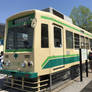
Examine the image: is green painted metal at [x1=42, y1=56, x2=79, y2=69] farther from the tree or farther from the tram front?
the tree

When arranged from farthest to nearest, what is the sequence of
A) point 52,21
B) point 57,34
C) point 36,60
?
point 57,34 → point 52,21 → point 36,60

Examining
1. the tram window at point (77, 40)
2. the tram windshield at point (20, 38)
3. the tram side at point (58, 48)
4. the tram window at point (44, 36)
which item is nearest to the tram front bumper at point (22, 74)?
the tram side at point (58, 48)

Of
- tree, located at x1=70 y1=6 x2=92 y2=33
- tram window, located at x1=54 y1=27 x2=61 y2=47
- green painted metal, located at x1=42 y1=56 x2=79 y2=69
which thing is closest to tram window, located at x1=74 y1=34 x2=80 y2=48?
green painted metal, located at x1=42 y1=56 x2=79 y2=69

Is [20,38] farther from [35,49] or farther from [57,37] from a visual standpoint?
[57,37]

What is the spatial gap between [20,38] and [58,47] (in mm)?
1680

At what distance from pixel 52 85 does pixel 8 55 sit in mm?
2214

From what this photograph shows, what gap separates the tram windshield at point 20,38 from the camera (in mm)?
4558

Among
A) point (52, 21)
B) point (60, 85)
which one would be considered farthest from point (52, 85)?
point (52, 21)

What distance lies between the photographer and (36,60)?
14.0 ft

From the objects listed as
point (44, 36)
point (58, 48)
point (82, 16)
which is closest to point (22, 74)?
point (44, 36)

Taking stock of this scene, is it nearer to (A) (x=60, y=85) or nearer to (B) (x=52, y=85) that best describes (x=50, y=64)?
(B) (x=52, y=85)

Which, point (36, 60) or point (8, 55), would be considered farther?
point (8, 55)

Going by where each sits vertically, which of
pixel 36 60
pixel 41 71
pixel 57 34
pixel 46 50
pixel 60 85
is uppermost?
pixel 57 34

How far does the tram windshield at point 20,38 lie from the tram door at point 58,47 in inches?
42.6
